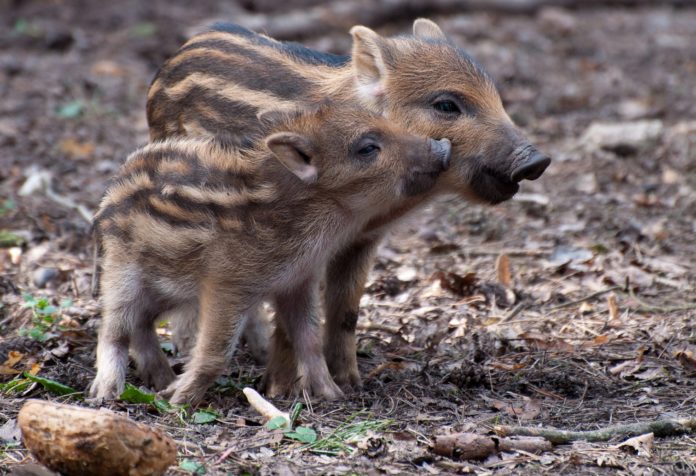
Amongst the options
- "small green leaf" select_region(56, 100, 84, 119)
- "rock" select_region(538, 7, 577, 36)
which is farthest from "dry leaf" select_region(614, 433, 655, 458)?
"rock" select_region(538, 7, 577, 36)

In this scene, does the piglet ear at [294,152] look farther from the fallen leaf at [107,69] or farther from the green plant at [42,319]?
the fallen leaf at [107,69]

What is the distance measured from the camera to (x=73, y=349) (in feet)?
18.0

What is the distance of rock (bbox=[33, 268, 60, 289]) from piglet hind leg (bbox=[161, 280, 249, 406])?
1899 millimetres

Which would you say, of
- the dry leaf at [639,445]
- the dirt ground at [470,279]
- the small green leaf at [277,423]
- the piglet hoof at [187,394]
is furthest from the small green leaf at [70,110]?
the dry leaf at [639,445]

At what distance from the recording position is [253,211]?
4680 millimetres

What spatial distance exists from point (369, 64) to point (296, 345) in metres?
1.55

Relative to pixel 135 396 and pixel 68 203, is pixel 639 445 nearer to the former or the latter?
pixel 135 396

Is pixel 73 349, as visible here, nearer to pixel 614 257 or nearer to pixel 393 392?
pixel 393 392

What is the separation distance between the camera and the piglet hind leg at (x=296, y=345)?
5035 millimetres

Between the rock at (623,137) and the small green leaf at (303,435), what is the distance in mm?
5758

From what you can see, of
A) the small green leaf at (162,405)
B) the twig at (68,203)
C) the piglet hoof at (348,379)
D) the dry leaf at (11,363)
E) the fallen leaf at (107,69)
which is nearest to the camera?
the small green leaf at (162,405)

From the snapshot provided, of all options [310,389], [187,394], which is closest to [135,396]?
[187,394]

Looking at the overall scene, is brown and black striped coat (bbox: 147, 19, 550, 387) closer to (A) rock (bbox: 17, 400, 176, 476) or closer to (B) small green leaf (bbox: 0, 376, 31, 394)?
(B) small green leaf (bbox: 0, 376, 31, 394)

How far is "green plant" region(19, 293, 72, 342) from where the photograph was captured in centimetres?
543
